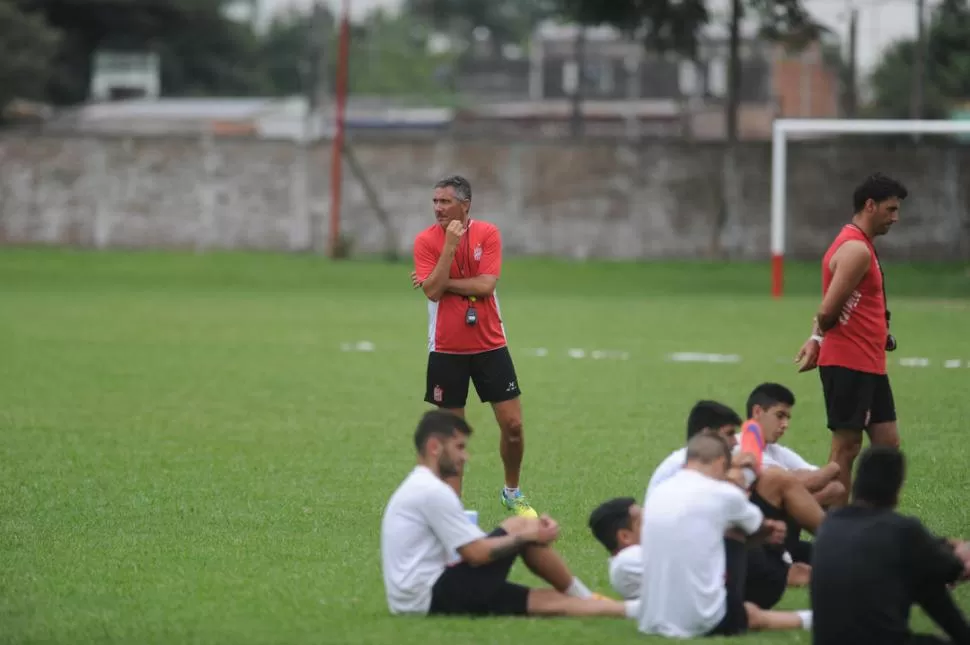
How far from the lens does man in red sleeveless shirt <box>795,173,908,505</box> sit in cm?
1031

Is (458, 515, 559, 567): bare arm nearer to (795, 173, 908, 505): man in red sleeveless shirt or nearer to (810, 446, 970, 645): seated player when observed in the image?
(810, 446, 970, 645): seated player

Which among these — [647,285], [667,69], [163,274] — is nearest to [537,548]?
[647,285]

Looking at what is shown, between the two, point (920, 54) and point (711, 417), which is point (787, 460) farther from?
point (920, 54)

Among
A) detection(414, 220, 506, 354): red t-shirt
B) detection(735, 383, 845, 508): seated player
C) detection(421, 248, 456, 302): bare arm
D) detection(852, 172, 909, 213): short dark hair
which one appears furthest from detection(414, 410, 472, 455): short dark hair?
detection(852, 172, 909, 213): short dark hair

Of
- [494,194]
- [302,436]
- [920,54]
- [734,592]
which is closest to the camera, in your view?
[734,592]

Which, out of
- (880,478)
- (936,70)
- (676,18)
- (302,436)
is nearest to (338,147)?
(676,18)

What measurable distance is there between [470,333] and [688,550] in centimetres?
396

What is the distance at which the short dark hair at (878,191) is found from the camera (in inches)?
406

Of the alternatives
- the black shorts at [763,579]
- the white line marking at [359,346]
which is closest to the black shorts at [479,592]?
the black shorts at [763,579]

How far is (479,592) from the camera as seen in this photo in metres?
8.30

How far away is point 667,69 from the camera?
307 ft

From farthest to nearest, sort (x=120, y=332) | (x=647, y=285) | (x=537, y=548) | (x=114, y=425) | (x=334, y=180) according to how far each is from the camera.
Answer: (x=334, y=180), (x=647, y=285), (x=120, y=332), (x=114, y=425), (x=537, y=548)

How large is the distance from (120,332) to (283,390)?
7933 millimetres

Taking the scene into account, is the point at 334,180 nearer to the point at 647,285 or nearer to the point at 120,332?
the point at 647,285
